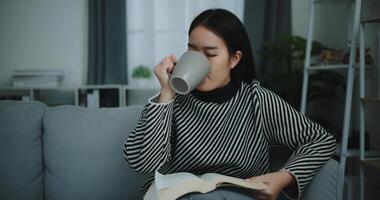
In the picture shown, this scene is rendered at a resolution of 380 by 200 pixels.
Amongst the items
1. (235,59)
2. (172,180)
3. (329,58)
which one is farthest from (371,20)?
(172,180)

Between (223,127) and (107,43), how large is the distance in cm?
228

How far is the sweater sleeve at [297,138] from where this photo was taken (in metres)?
0.97

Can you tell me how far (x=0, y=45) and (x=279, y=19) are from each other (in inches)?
97.5

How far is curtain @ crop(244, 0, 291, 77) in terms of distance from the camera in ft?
9.86

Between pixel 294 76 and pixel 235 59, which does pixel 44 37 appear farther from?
pixel 235 59

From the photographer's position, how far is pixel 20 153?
129 cm

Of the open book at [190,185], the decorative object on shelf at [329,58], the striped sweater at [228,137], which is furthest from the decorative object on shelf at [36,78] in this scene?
the open book at [190,185]

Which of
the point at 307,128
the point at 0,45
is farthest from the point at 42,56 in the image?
the point at 307,128

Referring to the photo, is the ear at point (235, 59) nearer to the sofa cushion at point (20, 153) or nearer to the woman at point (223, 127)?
the woman at point (223, 127)

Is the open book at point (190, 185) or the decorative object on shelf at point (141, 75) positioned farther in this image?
the decorative object on shelf at point (141, 75)

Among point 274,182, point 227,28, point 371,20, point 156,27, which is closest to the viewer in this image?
point 274,182

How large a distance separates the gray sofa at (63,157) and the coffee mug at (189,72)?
1.69 feet

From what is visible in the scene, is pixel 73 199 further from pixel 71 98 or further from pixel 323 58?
pixel 71 98

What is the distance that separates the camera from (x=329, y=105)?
9.55 ft
